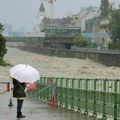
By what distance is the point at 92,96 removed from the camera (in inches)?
768

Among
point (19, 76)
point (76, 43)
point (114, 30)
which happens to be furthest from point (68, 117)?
point (76, 43)

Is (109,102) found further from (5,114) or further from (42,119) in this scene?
(5,114)

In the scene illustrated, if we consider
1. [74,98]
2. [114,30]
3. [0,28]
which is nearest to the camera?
[74,98]

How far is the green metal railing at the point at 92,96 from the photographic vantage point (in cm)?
1741

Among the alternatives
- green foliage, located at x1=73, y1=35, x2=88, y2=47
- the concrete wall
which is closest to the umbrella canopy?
the concrete wall

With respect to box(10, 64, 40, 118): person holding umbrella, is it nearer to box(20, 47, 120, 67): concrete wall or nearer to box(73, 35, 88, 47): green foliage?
box(20, 47, 120, 67): concrete wall

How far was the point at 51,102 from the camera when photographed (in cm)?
2516

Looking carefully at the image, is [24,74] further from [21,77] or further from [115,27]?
[115,27]

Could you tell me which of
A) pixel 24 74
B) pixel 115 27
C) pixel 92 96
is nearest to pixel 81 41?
pixel 115 27

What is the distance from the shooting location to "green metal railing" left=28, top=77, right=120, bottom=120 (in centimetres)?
1741

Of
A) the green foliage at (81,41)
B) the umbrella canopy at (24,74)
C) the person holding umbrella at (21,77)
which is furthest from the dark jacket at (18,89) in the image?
the green foliage at (81,41)

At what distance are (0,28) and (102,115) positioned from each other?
124 m

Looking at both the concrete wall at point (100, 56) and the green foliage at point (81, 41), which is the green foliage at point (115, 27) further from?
the green foliage at point (81, 41)

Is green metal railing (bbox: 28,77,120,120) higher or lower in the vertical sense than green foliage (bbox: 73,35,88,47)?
higher
